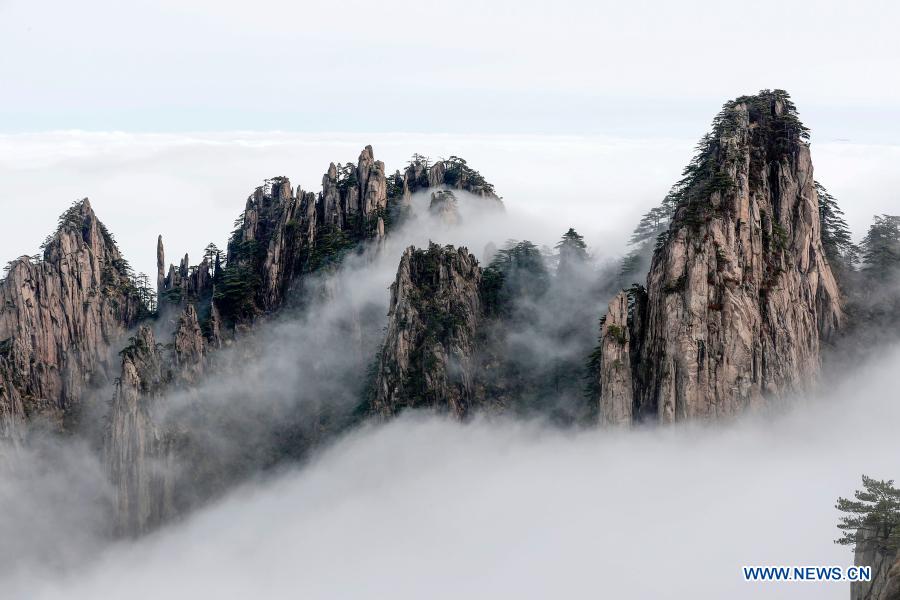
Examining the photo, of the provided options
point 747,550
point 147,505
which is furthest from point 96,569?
point 747,550

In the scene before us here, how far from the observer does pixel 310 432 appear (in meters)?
175

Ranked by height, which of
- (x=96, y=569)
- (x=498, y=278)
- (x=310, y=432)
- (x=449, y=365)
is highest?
(x=498, y=278)

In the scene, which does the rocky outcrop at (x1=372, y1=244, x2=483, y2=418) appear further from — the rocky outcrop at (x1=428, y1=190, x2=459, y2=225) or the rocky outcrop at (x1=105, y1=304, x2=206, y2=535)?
the rocky outcrop at (x1=105, y1=304, x2=206, y2=535)

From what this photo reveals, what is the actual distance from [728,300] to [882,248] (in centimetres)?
3456

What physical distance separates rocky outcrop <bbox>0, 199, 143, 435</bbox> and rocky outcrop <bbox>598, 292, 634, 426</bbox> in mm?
82306

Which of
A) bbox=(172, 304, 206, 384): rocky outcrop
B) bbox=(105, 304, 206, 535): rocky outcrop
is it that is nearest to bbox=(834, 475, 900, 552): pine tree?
bbox=(105, 304, 206, 535): rocky outcrop

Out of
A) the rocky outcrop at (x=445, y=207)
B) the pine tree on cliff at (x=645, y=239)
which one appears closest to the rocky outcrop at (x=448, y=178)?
the rocky outcrop at (x=445, y=207)

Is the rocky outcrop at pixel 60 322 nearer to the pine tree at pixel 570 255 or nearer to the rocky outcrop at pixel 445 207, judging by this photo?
the rocky outcrop at pixel 445 207

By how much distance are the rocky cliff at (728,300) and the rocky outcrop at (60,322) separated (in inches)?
3310

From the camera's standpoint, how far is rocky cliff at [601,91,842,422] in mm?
131375

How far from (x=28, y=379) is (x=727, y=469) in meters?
102

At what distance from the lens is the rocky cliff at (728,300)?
431 feet

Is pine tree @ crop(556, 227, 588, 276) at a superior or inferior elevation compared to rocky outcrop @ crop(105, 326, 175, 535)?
superior

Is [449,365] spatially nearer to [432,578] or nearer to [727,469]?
[432,578]
